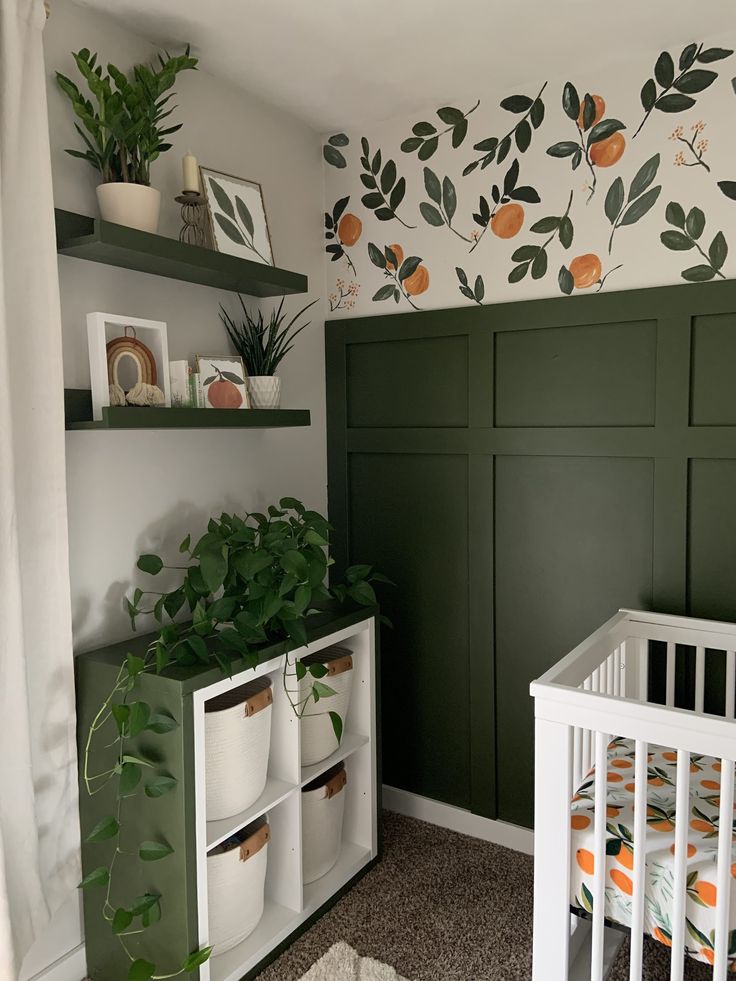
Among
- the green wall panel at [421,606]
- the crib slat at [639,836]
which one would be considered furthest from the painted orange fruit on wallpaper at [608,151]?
the crib slat at [639,836]

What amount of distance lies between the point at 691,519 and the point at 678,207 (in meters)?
0.83

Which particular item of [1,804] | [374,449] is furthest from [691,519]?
[1,804]

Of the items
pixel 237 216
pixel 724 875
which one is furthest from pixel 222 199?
pixel 724 875

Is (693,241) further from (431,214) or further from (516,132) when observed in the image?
(431,214)

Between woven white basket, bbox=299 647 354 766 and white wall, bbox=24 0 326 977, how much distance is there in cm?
52

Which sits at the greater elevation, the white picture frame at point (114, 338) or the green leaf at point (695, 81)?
the green leaf at point (695, 81)

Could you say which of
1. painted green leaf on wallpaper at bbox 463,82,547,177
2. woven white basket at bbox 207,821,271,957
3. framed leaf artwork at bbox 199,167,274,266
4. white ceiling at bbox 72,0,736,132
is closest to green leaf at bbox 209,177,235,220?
framed leaf artwork at bbox 199,167,274,266

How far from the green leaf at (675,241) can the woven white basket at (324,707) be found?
1431 millimetres

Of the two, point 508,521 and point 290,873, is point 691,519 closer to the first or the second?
point 508,521

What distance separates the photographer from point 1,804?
5.35 feet

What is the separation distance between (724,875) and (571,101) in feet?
6.46

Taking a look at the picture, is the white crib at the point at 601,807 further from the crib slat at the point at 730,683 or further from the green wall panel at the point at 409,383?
the green wall panel at the point at 409,383

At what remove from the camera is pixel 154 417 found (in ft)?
5.93

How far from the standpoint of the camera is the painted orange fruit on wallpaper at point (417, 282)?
2.50 meters
